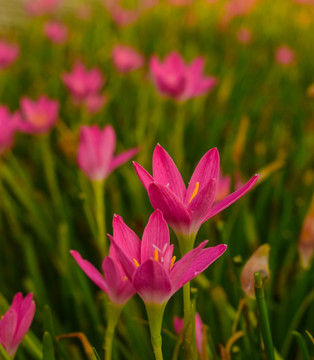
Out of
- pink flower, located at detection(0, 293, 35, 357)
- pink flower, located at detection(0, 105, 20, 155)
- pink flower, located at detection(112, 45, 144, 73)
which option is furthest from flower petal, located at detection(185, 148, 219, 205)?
pink flower, located at detection(112, 45, 144, 73)

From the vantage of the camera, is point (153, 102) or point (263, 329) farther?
point (153, 102)

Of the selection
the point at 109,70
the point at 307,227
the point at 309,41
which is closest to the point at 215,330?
the point at 307,227

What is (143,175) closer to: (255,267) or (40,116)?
(255,267)

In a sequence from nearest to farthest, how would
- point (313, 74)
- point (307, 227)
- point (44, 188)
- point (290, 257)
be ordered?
point (307, 227) < point (290, 257) < point (44, 188) < point (313, 74)

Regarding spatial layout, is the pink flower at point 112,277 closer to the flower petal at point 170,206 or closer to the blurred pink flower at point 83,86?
the flower petal at point 170,206

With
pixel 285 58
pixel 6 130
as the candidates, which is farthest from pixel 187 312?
pixel 285 58

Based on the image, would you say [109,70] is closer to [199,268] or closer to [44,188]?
[44,188]

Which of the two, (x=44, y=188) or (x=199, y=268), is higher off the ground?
(x=199, y=268)

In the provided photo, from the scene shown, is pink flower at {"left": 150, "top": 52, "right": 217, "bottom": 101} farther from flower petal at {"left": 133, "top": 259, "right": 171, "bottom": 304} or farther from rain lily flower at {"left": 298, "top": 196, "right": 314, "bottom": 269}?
flower petal at {"left": 133, "top": 259, "right": 171, "bottom": 304}
